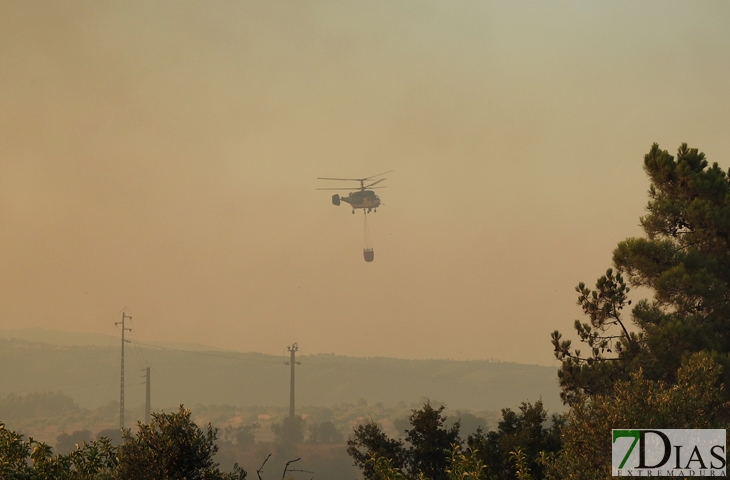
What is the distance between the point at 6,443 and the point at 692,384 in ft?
78.4

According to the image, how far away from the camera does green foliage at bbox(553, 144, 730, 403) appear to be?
4016cm

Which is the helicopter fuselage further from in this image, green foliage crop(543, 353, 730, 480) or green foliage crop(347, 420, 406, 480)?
green foliage crop(543, 353, 730, 480)

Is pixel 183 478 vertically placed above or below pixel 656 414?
below

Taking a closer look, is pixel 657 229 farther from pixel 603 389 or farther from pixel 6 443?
pixel 6 443

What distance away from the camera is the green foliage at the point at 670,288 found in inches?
1581

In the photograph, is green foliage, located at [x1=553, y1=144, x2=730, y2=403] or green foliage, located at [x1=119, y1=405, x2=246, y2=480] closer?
green foliage, located at [x1=119, y1=405, x2=246, y2=480]

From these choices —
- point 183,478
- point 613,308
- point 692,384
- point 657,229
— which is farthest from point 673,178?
point 183,478

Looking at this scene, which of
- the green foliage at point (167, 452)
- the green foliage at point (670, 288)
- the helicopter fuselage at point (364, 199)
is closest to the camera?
the green foliage at point (167, 452)

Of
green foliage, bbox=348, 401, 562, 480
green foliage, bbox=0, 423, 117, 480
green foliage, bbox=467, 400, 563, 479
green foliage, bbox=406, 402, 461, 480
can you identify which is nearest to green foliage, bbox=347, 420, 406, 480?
green foliage, bbox=348, 401, 562, 480

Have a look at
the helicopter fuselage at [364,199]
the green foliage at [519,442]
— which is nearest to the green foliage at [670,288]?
the green foliage at [519,442]

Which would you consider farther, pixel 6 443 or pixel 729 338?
pixel 729 338

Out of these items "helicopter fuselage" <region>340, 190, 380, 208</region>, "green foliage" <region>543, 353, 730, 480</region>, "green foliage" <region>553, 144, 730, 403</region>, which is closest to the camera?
"green foliage" <region>543, 353, 730, 480</region>

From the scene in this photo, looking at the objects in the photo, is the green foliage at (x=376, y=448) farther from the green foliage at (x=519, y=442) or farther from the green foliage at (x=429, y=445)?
the green foliage at (x=519, y=442)

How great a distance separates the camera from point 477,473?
2952cm
